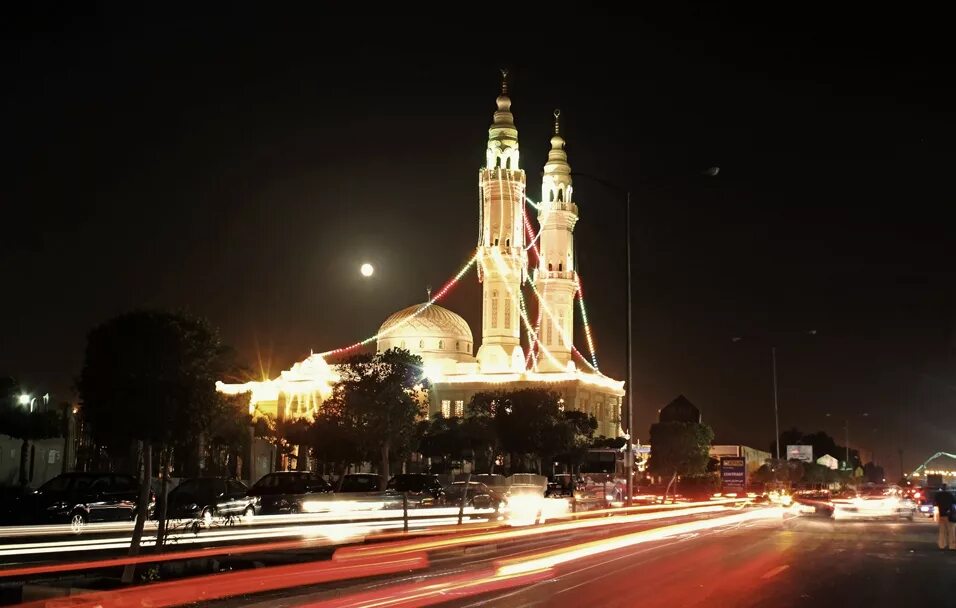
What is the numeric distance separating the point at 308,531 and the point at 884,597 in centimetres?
1172

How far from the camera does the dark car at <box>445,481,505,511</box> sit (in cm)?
2980

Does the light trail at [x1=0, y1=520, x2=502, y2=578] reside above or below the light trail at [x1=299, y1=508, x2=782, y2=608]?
above

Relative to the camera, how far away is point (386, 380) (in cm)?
5791

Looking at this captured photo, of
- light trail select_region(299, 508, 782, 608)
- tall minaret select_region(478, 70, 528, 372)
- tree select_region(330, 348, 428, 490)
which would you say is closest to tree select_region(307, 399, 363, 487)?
tree select_region(330, 348, 428, 490)

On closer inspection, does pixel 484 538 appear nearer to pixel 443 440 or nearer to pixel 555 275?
pixel 443 440

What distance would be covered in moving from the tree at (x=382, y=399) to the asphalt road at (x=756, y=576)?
108ft

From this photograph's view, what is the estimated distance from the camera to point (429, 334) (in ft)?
357

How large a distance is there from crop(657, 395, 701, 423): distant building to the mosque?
37.1m

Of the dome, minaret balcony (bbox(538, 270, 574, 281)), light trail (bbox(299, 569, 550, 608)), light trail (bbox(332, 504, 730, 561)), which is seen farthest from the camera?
the dome

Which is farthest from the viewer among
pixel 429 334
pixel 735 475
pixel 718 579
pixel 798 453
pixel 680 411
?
pixel 680 411

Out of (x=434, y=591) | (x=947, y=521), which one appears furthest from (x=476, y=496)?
(x=434, y=591)

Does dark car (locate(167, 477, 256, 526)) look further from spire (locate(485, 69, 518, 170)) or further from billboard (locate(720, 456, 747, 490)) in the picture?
spire (locate(485, 69, 518, 170))

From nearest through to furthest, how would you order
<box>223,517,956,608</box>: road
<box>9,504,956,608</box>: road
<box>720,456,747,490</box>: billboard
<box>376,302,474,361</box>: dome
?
1. <box>9,504,956,608</box>: road
2. <box>223,517,956,608</box>: road
3. <box>720,456,747,490</box>: billboard
4. <box>376,302,474,361</box>: dome

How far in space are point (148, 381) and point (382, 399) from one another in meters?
39.1
